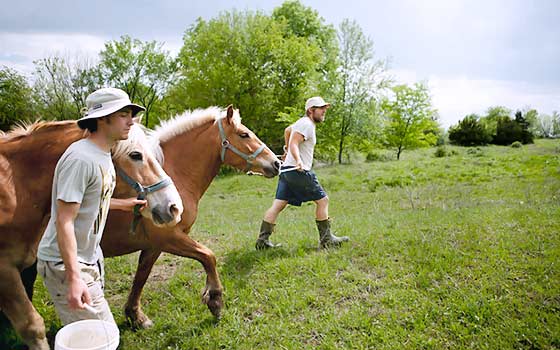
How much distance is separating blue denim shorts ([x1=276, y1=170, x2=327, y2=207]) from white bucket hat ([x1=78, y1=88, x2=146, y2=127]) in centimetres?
371

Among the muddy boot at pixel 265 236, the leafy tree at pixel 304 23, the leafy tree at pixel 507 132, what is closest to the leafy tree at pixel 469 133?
the leafy tree at pixel 507 132

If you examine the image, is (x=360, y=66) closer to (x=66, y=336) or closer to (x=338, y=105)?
(x=338, y=105)

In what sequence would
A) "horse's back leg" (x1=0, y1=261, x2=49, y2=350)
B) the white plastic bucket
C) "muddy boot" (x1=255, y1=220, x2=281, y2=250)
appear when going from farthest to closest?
"muddy boot" (x1=255, y1=220, x2=281, y2=250) < "horse's back leg" (x1=0, y1=261, x2=49, y2=350) < the white plastic bucket

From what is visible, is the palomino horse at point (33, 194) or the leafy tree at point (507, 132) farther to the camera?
the leafy tree at point (507, 132)

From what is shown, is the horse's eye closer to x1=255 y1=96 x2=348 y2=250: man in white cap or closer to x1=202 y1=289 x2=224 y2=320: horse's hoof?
x1=202 y1=289 x2=224 y2=320: horse's hoof

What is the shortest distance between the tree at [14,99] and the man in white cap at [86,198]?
97.3ft

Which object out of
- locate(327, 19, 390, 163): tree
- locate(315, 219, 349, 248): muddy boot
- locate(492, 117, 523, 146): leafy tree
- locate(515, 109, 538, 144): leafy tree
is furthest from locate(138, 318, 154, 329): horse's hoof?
locate(492, 117, 523, 146): leafy tree

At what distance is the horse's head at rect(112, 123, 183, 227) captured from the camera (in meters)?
3.17

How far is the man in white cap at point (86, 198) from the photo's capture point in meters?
2.46

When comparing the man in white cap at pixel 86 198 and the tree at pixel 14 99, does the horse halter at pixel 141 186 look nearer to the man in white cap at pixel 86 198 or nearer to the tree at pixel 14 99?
the man in white cap at pixel 86 198

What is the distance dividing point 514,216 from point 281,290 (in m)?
4.69

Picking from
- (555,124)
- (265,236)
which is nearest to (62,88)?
(265,236)

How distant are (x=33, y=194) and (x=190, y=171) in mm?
1728

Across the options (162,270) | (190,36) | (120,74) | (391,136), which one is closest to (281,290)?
(162,270)
